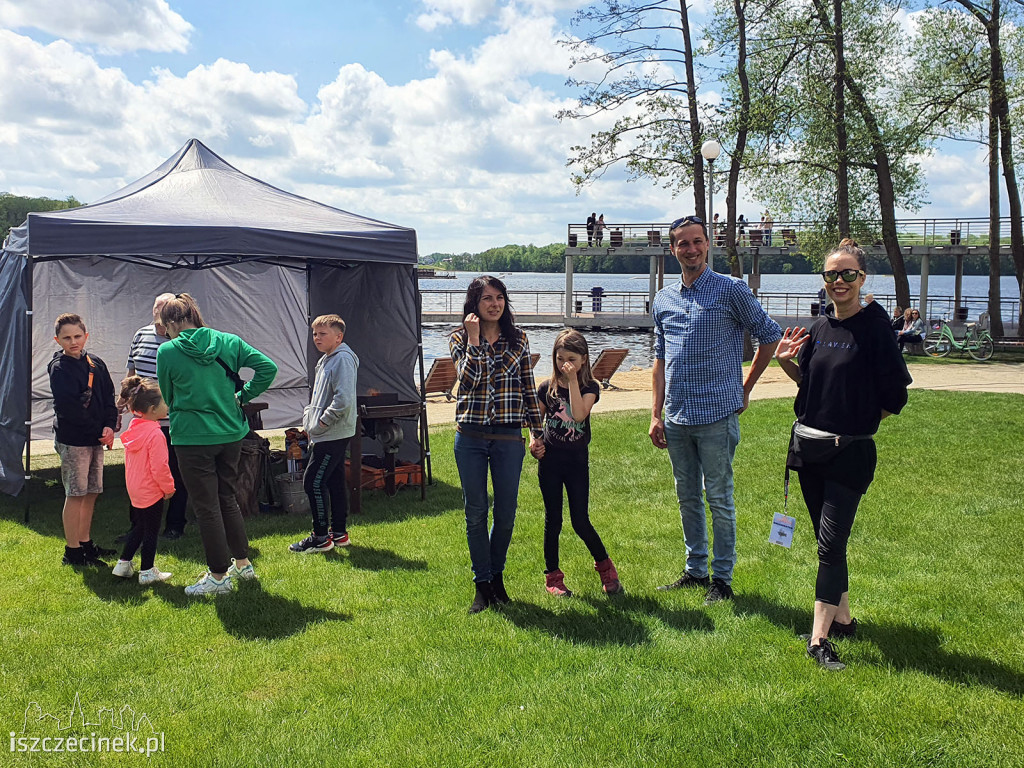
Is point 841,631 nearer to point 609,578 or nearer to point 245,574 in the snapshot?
point 609,578

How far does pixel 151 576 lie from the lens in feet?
16.9

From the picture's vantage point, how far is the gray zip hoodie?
5.71 metres

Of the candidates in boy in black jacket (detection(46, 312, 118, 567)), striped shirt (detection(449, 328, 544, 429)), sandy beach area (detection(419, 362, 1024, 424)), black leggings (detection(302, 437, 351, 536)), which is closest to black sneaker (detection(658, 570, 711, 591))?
striped shirt (detection(449, 328, 544, 429))

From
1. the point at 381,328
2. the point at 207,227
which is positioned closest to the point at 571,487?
the point at 207,227

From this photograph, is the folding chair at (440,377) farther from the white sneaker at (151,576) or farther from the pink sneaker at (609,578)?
the pink sneaker at (609,578)

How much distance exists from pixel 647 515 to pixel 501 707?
3305 millimetres

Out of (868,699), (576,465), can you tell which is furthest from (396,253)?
(868,699)

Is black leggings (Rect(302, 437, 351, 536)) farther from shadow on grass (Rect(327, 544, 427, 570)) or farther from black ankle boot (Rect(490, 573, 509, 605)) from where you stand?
black ankle boot (Rect(490, 573, 509, 605))

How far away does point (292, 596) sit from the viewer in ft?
16.1

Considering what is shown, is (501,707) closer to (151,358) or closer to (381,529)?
(381,529)

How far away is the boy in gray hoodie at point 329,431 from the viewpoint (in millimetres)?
5754

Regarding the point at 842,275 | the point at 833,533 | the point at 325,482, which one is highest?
the point at 842,275

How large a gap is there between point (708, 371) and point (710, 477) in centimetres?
57

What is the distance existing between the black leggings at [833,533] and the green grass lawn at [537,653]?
33 centimetres
